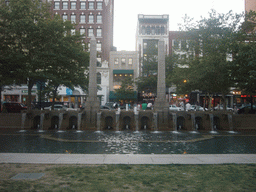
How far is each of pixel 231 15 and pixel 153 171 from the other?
29.0 m

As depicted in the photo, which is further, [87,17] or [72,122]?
[87,17]

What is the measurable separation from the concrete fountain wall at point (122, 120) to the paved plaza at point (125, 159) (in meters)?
11.8

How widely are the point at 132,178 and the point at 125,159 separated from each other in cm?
259

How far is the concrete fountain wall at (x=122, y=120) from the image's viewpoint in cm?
2177

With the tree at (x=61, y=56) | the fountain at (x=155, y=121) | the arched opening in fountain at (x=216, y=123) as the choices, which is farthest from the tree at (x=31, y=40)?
the arched opening in fountain at (x=216, y=123)

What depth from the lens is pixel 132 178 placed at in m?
6.62

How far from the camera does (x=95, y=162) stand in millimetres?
8578

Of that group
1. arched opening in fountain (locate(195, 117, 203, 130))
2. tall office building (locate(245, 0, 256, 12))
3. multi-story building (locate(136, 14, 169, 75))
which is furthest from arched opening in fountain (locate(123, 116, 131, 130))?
tall office building (locate(245, 0, 256, 12))

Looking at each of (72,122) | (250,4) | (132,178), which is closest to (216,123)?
(72,122)

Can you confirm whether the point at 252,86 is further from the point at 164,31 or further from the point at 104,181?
the point at 164,31

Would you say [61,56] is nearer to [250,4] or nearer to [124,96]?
[124,96]

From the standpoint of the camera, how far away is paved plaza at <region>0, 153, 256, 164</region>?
866 cm

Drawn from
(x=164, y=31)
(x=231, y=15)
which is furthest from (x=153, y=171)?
(x=164, y=31)

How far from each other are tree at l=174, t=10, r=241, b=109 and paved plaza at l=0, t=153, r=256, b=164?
16.5 m
